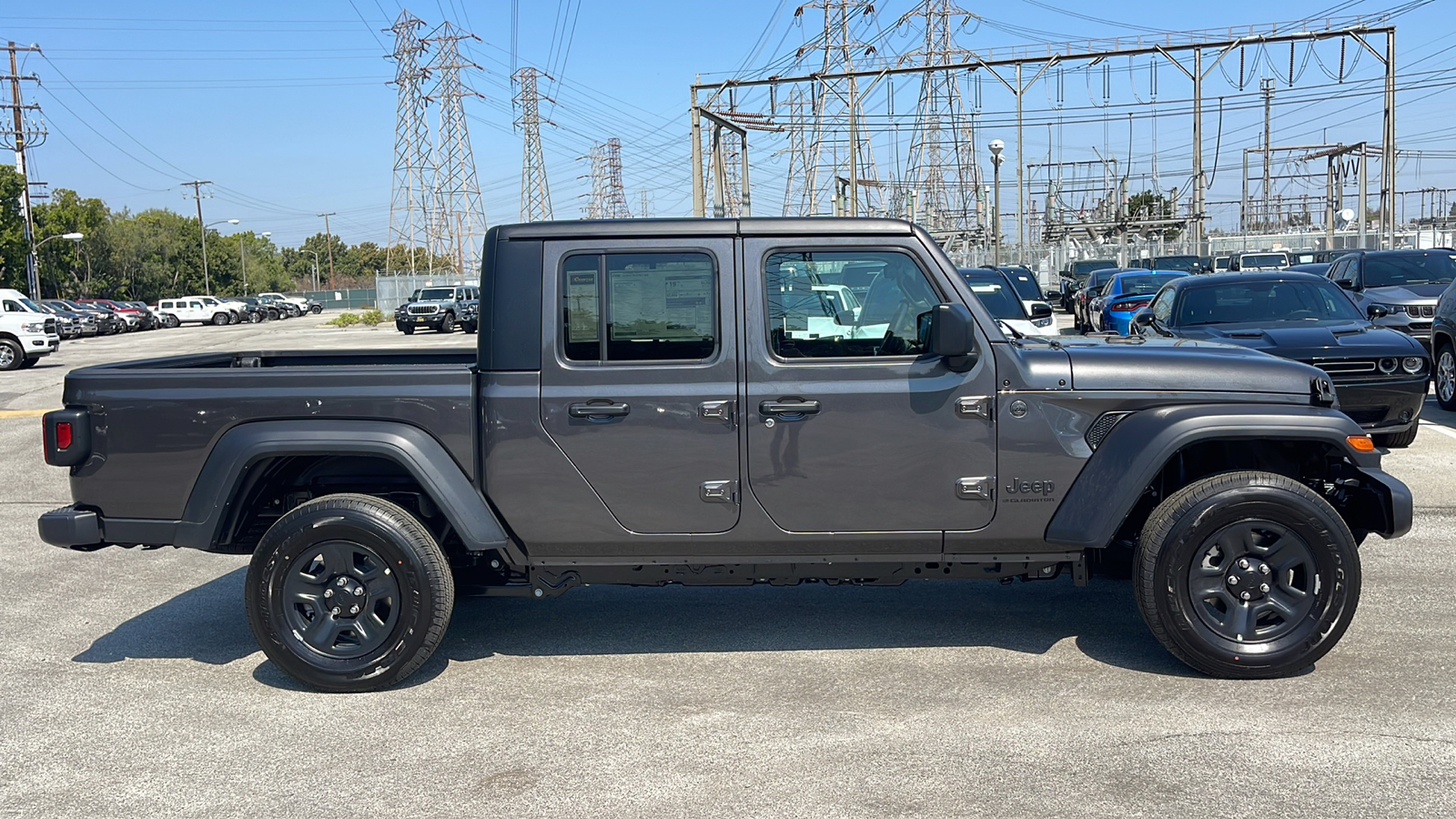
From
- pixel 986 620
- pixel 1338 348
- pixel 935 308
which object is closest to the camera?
pixel 935 308

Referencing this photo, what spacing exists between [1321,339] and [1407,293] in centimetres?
886

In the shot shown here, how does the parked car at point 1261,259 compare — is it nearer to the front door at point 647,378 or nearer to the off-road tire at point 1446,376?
the off-road tire at point 1446,376

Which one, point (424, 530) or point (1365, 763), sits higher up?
point (424, 530)

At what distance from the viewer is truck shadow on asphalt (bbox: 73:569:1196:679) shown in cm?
566

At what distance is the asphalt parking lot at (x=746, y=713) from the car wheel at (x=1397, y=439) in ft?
12.8

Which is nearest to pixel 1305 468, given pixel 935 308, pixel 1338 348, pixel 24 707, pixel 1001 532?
pixel 1001 532

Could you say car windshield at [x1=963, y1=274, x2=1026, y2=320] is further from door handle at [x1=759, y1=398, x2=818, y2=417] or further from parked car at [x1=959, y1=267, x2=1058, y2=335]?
door handle at [x1=759, y1=398, x2=818, y2=417]

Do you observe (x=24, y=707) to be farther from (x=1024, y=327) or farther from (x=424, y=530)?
(x=1024, y=327)

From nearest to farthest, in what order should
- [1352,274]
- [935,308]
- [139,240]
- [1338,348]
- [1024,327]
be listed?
[935,308], [1338,348], [1024,327], [1352,274], [139,240]

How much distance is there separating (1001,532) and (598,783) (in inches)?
79.1

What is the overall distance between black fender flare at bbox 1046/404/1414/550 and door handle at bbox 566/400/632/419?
1867mm

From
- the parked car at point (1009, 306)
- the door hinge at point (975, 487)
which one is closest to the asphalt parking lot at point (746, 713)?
the door hinge at point (975, 487)

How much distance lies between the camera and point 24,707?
5082 millimetres

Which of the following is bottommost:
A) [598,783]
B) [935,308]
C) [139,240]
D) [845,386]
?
[598,783]
